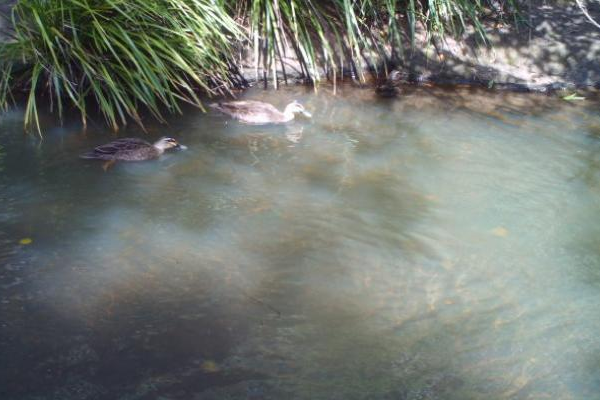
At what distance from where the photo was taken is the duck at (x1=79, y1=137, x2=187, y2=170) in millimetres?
5668

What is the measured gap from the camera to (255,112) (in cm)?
683

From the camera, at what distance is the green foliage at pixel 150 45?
6344 mm

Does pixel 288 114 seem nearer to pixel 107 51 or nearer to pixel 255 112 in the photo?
pixel 255 112

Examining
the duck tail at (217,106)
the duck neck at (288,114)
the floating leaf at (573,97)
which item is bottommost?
the floating leaf at (573,97)

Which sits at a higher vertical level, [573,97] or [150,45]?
[150,45]

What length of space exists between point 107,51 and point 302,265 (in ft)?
11.1

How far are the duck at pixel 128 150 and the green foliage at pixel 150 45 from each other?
60 centimetres

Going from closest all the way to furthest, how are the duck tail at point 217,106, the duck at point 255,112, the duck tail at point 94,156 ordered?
1. the duck tail at point 94,156
2. the duck at point 255,112
3. the duck tail at point 217,106

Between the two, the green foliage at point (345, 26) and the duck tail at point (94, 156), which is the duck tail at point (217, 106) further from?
the duck tail at point (94, 156)

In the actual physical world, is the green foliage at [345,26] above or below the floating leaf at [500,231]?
above

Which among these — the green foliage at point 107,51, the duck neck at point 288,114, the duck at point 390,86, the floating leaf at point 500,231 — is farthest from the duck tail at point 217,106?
the floating leaf at point 500,231

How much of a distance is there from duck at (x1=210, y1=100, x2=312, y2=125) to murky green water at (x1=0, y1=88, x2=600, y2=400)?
0.14m

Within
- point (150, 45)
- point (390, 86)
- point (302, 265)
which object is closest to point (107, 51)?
point (150, 45)

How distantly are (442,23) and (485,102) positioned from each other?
1.36 meters
